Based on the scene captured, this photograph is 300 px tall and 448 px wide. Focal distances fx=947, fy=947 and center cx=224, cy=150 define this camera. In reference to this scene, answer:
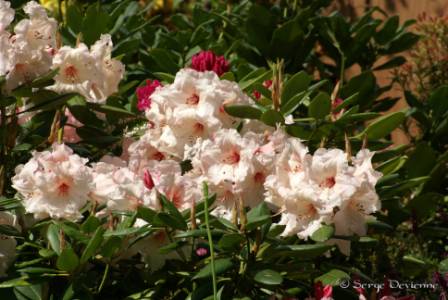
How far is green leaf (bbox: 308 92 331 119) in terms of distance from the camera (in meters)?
2.18

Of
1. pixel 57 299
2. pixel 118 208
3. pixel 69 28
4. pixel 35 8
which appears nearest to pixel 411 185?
pixel 118 208

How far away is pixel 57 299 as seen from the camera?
203 cm

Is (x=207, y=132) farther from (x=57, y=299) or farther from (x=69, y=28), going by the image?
(x=69, y=28)

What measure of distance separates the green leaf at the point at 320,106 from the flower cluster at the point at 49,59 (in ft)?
1.80

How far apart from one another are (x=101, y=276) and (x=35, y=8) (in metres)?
0.66

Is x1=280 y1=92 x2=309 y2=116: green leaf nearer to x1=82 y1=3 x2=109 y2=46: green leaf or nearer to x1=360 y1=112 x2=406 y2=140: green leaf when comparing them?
x1=360 y1=112 x2=406 y2=140: green leaf

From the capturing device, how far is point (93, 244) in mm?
1851

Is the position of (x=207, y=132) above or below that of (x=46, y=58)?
below

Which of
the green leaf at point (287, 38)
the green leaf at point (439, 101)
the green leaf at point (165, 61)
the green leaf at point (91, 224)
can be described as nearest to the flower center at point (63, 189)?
the green leaf at point (91, 224)

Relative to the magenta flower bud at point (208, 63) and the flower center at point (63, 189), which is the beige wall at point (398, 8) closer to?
the magenta flower bud at point (208, 63)

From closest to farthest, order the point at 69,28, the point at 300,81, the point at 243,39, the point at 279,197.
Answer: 1. the point at 279,197
2. the point at 300,81
3. the point at 69,28
4. the point at 243,39

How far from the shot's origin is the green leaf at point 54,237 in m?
1.94

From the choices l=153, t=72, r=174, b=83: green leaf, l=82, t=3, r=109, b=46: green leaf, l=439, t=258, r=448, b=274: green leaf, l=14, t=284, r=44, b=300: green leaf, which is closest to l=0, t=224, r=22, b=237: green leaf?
l=14, t=284, r=44, b=300: green leaf

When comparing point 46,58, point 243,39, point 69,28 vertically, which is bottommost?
point 243,39
